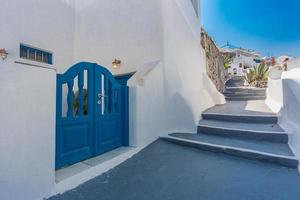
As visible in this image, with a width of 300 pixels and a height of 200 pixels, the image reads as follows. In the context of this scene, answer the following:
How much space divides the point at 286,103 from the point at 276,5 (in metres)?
14.1

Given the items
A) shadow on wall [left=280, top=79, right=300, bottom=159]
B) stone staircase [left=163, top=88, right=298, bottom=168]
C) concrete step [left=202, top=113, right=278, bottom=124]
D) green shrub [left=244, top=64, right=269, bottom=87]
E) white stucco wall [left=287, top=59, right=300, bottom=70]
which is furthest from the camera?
green shrub [left=244, top=64, right=269, bottom=87]

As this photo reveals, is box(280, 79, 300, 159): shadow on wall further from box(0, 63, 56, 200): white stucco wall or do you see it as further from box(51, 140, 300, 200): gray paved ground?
box(0, 63, 56, 200): white stucco wall

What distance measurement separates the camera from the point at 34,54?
484 centimetres

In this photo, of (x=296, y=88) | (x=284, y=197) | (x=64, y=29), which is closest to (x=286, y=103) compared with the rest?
(x=296, y=88)

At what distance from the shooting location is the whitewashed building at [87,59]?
69.0 inches

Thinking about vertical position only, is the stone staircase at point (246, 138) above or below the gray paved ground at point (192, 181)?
above

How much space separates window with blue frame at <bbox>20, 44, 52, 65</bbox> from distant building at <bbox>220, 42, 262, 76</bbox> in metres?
21.1

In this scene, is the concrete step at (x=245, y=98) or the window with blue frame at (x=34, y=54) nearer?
the window with blue frame at (x=34, y=54)

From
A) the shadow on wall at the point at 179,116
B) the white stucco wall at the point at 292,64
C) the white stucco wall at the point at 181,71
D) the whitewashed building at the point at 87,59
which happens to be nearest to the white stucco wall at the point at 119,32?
the whitewashed building at the point at 87,59

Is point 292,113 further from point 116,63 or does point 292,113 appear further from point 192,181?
point 116,63

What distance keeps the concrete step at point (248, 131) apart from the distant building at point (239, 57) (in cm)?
1961

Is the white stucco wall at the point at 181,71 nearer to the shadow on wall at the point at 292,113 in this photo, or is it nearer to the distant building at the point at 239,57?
the shadow on wall at the point at 292,113

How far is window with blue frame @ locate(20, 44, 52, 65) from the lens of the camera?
4.58m

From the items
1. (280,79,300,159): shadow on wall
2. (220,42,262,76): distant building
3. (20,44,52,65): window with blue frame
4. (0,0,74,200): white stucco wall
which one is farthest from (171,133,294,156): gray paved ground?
(220,42,262,76): distant building
